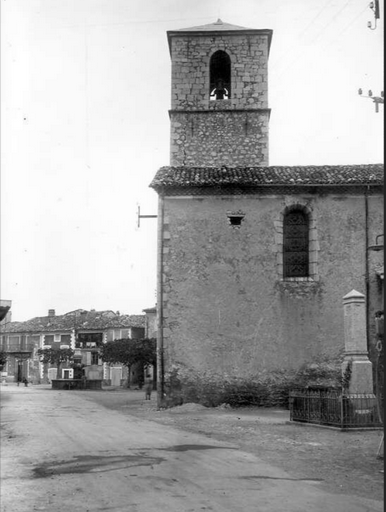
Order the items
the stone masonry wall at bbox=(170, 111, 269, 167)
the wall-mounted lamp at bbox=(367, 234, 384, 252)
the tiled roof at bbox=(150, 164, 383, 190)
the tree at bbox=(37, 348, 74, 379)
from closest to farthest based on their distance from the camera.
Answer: the wall-mounted lamp at bbox=(367, 234, 384, 252), the tiled roof at bbox=(150, 164, 383, 190), the stone masonry wall at bbox=(170, 111, 269, 167), the tree at bbox=(37, 348, 74, 379)

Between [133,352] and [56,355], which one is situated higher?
[133,352]

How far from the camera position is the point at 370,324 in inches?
701

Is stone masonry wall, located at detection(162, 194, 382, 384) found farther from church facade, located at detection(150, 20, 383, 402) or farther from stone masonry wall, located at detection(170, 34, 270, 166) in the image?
stone masonry wall, located at detection(170, 34, 270, 166)

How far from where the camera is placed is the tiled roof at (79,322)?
216 ft

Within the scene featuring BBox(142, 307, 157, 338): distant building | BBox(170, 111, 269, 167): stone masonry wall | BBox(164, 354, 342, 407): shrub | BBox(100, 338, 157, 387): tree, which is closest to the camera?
BBox(164, 354, 342, 407): shrub

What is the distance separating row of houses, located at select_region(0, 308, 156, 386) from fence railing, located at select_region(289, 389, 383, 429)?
4668cm

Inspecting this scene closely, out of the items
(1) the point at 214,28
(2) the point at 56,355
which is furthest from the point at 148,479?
(2) the point at 56,355

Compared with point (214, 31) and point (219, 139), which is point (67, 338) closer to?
point (219, 139)

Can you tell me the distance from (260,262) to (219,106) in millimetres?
7646

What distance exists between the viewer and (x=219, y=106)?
23.2 metres

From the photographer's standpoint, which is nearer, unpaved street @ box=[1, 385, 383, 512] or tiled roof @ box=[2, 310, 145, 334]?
unpaved street @ box=[1, 385, 383, 512]

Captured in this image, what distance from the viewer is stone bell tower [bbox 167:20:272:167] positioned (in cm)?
2283

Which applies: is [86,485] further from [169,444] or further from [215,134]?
[215,134]

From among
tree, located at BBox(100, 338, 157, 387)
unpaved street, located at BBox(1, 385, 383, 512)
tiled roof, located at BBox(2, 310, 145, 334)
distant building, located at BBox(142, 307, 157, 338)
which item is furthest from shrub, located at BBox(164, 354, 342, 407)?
tiled roof, located at BBox(2, 310, 145, 334)
